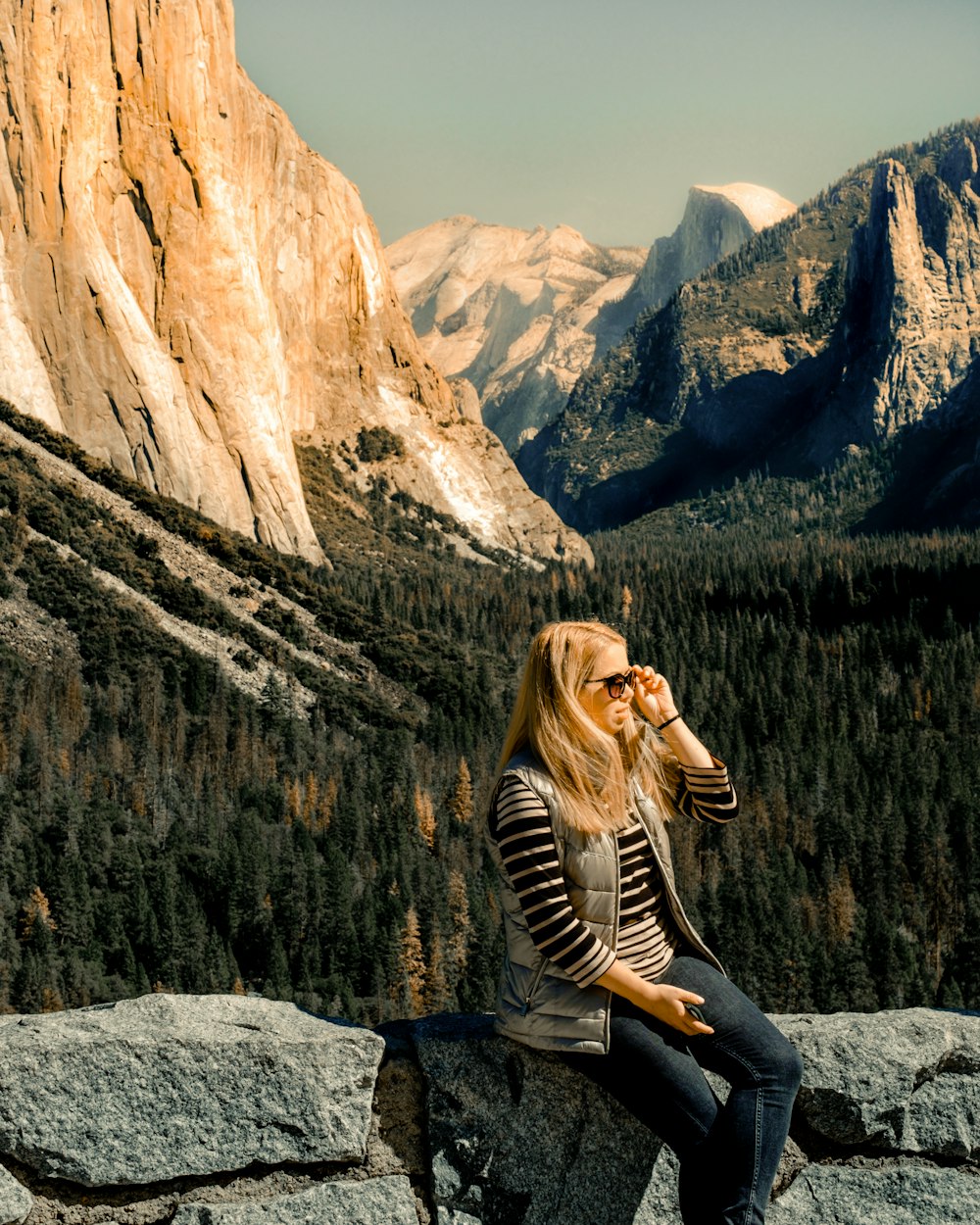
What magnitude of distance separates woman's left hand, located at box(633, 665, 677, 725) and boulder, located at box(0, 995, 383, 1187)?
9.52ft

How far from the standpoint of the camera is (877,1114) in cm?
983

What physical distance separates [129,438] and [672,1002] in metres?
164

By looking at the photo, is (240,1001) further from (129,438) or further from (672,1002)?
(129,438)

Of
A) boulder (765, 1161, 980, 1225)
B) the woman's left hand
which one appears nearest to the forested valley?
boulder (765, 1161, 980, 1225)

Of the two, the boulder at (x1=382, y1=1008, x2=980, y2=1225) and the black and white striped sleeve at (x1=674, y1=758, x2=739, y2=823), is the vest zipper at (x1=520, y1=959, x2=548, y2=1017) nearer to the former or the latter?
the boulder at (x1=382, y1=1008, x2=980, y2=1225)

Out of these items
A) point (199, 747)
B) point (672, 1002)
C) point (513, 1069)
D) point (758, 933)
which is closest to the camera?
point (672, 1002)

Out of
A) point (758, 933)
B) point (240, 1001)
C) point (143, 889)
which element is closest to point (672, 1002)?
point (240, 1001)

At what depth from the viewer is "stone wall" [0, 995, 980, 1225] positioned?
898 centimetres

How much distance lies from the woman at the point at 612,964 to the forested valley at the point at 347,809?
77.6m

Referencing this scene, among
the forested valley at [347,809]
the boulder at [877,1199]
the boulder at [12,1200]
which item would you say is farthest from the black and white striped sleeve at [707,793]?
the forested valley at [347,809]

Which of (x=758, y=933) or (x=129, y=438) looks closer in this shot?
(x=758, y=933)

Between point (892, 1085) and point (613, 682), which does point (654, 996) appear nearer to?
point (613, 682)

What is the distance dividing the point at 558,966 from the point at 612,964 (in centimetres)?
34

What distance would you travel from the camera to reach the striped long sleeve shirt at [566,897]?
28.5 ft
